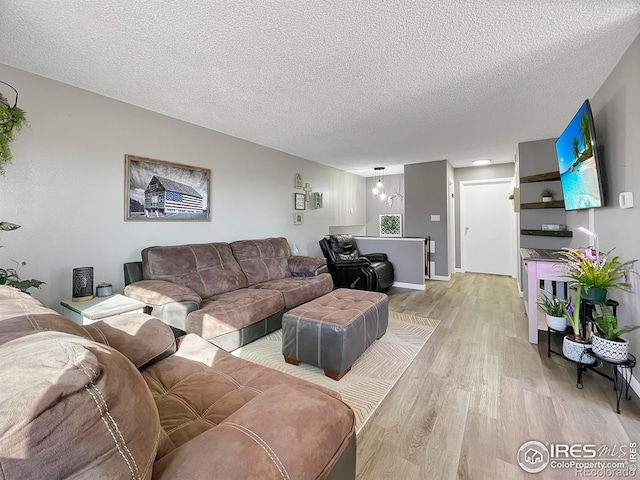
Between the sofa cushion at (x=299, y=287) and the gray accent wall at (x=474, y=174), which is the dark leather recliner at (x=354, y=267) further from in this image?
the gray accent wall at (x=474, y=174)

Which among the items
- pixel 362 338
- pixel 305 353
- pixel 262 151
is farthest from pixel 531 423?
pixel 262 151

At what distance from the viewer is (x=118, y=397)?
20.8 inches

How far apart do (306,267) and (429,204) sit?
306 cm

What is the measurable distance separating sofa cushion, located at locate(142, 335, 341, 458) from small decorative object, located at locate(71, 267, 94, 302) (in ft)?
4.12

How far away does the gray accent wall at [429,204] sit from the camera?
5.32 m

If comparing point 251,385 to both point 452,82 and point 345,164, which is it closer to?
point 452,82

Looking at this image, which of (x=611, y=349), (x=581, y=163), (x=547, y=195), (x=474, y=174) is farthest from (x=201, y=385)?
Result: (x=474, y=174)

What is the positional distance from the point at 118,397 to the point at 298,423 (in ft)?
1.51

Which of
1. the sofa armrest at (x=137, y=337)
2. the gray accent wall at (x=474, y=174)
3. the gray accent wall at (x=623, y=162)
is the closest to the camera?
the sofa armrest at (x=137, y=337)

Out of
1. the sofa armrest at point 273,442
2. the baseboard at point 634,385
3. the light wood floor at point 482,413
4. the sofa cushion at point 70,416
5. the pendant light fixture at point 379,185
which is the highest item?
the pendant light fixture at point 379,185

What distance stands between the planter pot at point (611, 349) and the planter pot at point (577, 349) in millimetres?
114

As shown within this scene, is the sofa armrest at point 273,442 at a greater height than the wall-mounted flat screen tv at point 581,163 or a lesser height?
lesser

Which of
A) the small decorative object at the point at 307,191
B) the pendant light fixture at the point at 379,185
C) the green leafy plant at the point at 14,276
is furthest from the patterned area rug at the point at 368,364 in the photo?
the pendant light fixture at the point at 379,185

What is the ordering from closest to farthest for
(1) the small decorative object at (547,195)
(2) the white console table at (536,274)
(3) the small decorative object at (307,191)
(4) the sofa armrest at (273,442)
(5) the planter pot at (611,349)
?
(4) the sofa armrest at (273,442) < (5) the planter pot at (611,349) < (2) the white console table at (536,274) < (1) the small decorative object at (547,195) < (3) the small decorative object at (307,191)
